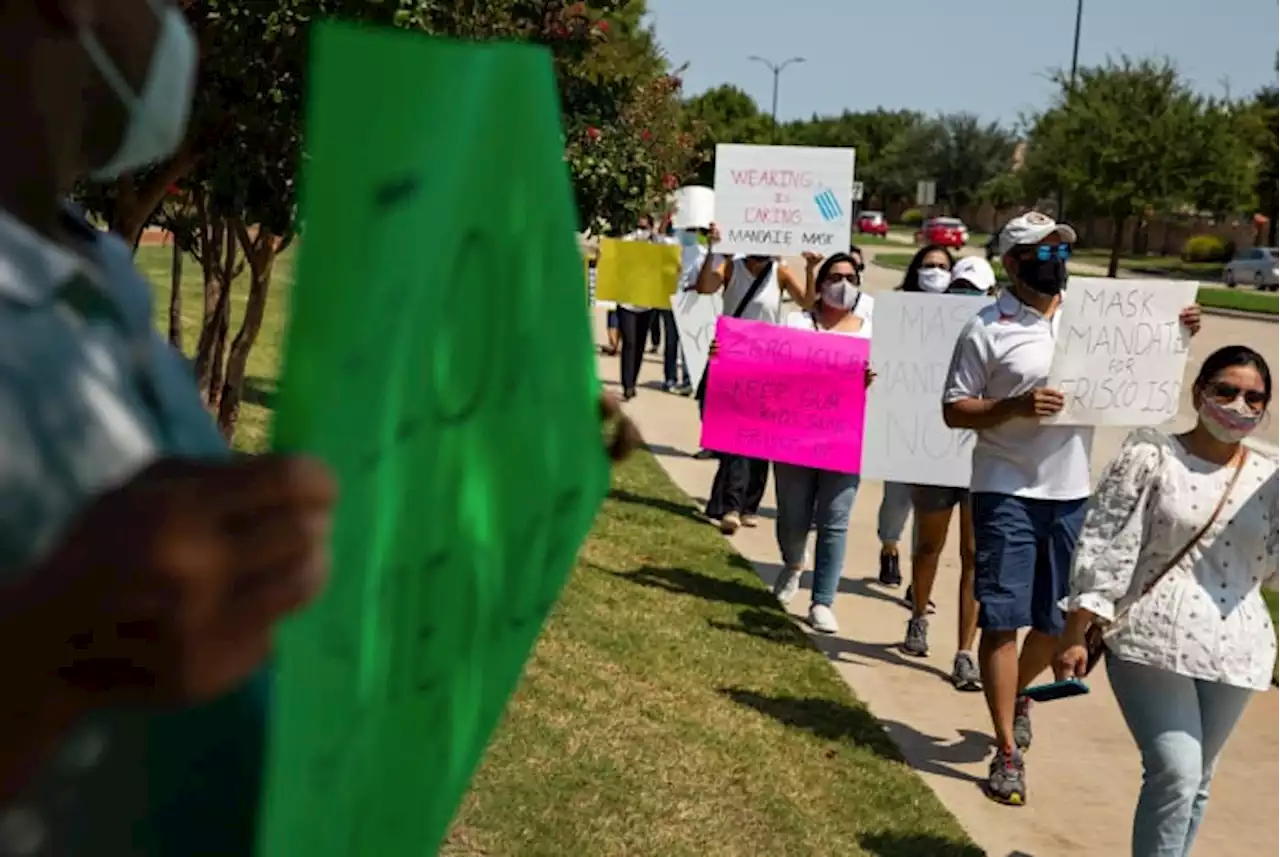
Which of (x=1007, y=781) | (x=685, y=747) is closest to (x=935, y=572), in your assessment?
(x=1007, y=781)

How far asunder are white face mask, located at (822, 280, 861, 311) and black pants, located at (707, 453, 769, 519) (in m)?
1.51

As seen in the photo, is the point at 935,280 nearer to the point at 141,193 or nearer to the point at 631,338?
the point at 141,193

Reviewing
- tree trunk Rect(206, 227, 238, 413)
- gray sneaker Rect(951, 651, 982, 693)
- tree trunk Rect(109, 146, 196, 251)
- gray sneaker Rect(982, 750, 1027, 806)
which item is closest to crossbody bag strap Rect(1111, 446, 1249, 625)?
gray sneaker Rect(982, 750, 1027, 806)

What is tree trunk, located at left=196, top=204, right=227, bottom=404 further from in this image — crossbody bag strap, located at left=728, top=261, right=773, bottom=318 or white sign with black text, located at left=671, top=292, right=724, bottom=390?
white sign with black text, located at left=671, top=292, right=724, bottom=390

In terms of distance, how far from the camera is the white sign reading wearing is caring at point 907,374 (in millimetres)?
7762

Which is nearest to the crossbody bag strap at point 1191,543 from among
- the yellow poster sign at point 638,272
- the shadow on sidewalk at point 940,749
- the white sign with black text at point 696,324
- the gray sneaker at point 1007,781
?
the gray sneaker at point 1007,781

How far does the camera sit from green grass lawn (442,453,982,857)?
4.91m

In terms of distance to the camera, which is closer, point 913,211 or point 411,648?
point 411,648

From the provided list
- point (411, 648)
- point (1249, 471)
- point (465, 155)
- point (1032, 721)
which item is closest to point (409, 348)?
point (465, 155)

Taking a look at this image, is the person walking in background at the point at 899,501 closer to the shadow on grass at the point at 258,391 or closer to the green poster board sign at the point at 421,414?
the shadow on grass at the point at 258,391

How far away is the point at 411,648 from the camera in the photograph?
41.8 inches

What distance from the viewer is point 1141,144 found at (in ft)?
151

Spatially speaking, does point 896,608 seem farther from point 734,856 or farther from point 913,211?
point 913,211

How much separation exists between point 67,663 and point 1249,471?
4.17 meters
